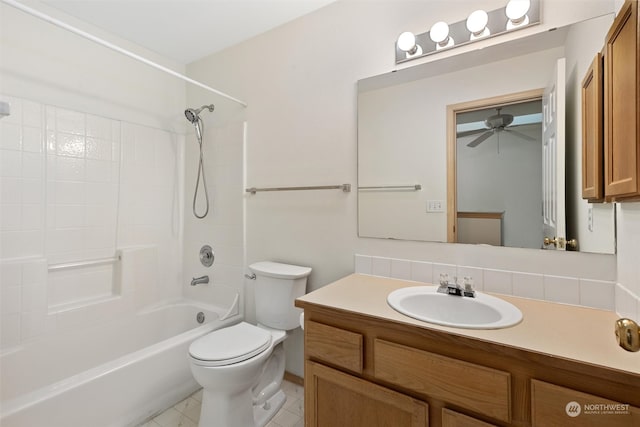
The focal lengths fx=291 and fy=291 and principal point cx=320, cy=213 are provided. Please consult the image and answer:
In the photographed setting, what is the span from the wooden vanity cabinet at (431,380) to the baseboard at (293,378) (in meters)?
0.77

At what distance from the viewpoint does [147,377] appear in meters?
1.55

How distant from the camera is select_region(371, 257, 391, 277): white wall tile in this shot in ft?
5.26

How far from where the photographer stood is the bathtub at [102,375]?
1.24 metres

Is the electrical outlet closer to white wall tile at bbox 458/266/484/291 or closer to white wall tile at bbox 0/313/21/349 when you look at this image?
white wall tile at bbox 458/266/484/291

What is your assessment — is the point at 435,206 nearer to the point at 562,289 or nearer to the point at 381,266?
the point at 381,266

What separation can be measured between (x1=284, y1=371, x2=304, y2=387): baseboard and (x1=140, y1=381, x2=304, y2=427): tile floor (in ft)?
0.25

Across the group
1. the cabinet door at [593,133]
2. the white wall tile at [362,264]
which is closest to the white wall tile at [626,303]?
the cabinet door at [593,133]

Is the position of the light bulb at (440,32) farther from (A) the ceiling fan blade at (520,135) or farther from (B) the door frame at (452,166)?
(A) the ceiling fan blade at (520,135)

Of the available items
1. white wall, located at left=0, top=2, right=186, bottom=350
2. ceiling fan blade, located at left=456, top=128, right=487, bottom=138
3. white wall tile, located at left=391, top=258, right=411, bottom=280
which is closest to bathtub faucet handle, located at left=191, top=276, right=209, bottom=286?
white wall, located at left=0, top=2, right=186, bottom=350

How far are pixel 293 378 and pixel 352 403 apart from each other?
97cm

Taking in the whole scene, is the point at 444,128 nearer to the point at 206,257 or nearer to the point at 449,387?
the point at 449,387

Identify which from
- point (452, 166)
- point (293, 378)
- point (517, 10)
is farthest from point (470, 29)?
point (293, 378)

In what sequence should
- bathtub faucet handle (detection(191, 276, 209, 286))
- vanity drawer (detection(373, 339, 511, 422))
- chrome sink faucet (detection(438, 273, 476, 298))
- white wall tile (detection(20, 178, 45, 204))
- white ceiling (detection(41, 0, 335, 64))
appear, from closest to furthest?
vanity drawer (detection(373, 339, 511, 422)), chrome sink faucet (detection(438, 273, 476, 298)), white wall tile (detection(20, 178, 45, 204)), white ceiling (detection(41, 0, 335, 64)), bathtub faucet handle (detection(191, 276, 209, 286))

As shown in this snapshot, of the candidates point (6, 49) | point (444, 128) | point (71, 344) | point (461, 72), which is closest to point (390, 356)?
point (444, 128)
